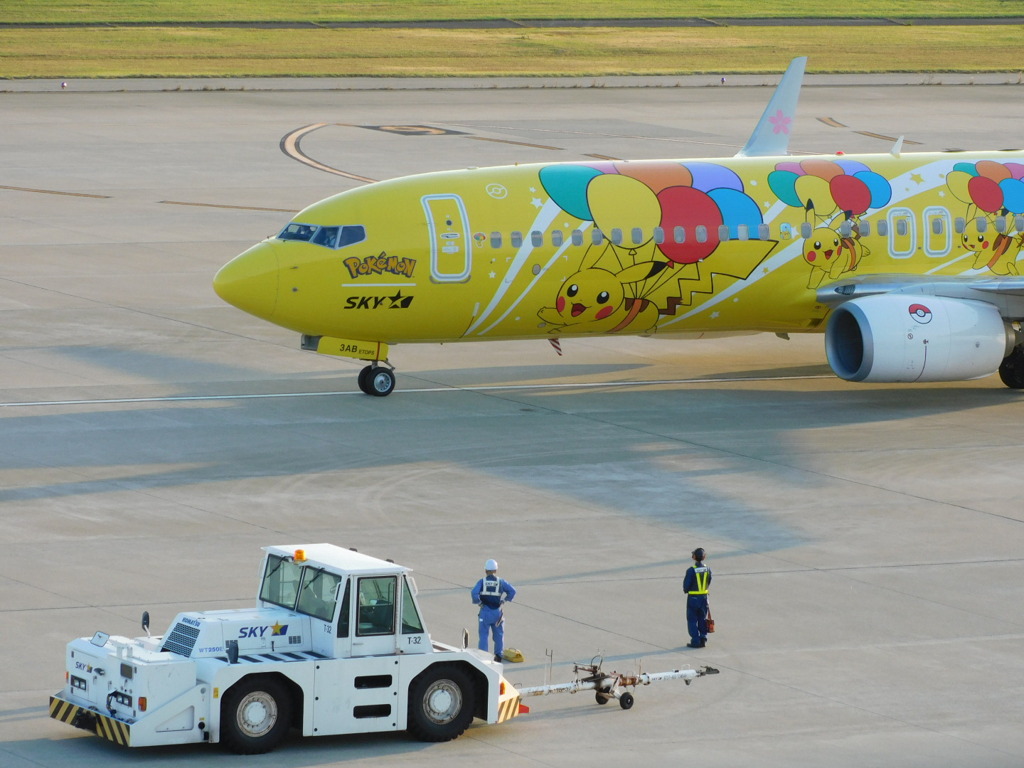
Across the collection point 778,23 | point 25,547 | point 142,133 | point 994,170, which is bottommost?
point 25,547

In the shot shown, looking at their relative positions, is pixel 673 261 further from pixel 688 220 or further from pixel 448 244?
pixel 448 244

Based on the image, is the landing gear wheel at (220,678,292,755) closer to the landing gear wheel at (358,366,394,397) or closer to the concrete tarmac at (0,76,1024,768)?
the concrete tarmac at (0,76,1024,768)

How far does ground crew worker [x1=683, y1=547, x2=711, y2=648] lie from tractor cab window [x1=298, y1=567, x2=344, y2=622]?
484cm

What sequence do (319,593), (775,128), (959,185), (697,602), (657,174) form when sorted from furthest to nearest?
1. (775,128)
2. (959,185)
3. (657,174)
4. (697,602)
5. (319,593)

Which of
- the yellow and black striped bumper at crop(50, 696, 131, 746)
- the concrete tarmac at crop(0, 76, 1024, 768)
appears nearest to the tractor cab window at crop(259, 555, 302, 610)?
the concrete tarmac at crop(0, 76, 1024, 768)

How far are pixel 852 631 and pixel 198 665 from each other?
8.56m

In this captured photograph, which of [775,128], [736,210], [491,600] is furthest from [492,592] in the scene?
[775,128]

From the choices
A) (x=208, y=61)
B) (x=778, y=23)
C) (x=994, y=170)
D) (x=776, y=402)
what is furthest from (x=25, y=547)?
(x=778, y=23)

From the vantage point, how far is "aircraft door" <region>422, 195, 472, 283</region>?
34938mm

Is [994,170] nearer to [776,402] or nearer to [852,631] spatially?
[776,402]

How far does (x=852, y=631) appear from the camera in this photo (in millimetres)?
23438

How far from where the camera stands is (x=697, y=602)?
22.6m

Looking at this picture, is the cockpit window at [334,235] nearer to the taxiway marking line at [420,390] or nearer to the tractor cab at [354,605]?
the taxiway marking line at [420,390]

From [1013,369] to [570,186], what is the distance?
9700mm
